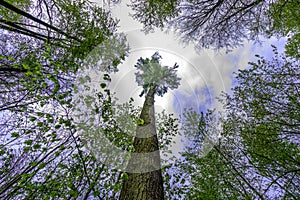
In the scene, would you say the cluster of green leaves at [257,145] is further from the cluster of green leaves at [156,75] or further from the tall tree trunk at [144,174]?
the cluster of green leaves at [156,75]

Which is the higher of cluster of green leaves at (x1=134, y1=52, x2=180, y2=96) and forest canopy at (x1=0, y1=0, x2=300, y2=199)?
cluster of green leaves at (x1=134, y1=52, x2=180, y2=96)

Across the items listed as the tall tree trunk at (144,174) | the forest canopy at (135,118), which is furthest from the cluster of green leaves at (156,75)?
the tall tree trunk at (144,174)

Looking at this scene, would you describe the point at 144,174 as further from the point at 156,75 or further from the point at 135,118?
the point at 156,75

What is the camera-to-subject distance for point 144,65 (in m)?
13.9

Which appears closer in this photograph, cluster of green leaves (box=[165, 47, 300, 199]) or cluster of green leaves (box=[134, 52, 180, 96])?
cluster of green leaves (box=[165, 47, 300, 199])

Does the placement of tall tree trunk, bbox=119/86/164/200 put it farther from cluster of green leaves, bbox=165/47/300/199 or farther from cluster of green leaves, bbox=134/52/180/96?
cluster of green leaves, bbox=134/52/180/96

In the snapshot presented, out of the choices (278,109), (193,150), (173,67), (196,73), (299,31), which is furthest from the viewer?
(173,67)

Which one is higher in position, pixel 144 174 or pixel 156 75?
pixel 156 75

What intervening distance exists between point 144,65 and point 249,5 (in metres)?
9.21

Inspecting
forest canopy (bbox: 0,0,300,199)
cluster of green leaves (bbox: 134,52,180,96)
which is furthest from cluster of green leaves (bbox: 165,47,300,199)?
cluster of green leaves (bbox: 134,52,180,96)

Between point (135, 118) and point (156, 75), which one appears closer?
point (135, 118)

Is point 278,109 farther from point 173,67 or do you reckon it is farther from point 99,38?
point 173,67

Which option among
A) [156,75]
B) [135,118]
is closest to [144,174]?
[135,118]

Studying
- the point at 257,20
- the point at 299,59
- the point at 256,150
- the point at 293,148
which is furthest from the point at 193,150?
the point at 257,20
